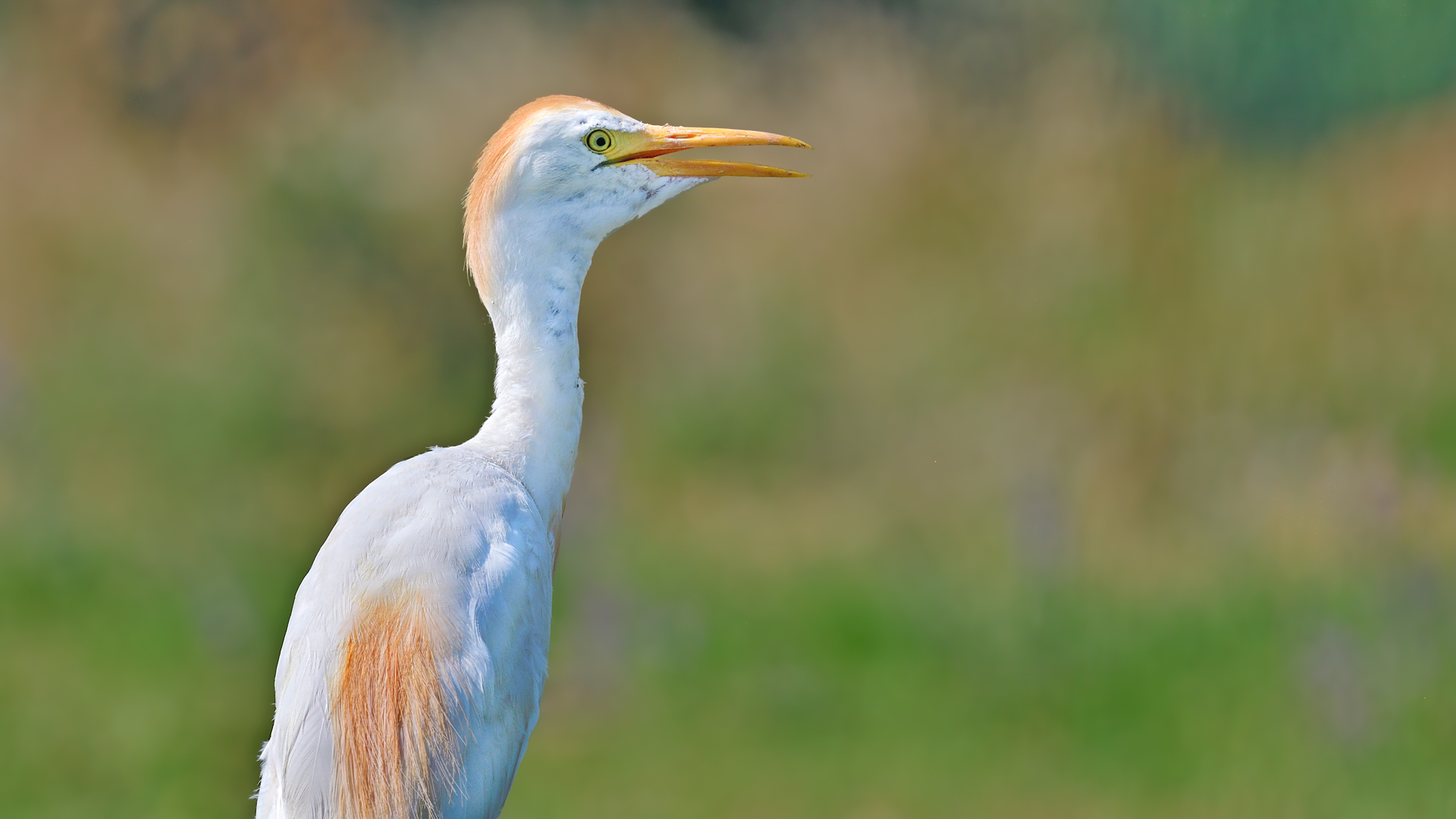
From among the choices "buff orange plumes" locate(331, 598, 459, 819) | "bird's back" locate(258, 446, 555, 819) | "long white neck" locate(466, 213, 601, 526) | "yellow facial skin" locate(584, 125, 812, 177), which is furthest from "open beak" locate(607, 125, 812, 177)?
"buff orange plumes" locate(331, 598, 459, 819)

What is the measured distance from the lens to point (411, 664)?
1266mm

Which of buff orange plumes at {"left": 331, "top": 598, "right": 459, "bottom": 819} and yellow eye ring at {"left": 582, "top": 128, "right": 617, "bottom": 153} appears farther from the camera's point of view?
yellow eye ring at {"left": 582, "top": 128, "right": 617, "bottom": 153}

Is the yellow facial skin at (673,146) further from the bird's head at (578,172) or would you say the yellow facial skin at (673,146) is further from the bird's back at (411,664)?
the bird's back at (411,664)

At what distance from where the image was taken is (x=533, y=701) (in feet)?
4.49

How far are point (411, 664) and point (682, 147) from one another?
658 mm

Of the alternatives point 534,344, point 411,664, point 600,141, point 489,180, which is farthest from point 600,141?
point 411,664

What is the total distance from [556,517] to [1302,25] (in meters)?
2.40

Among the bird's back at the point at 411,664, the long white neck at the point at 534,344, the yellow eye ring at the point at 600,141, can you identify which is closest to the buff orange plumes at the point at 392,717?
the bird's back at the point at 411,664

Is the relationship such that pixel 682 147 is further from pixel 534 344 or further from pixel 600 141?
pixel 534 344

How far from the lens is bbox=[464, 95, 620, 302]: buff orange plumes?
4.78ft

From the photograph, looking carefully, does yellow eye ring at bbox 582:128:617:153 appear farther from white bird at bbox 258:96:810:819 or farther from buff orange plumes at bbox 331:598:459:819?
buff orange plumes at bbox 331:598:459:819

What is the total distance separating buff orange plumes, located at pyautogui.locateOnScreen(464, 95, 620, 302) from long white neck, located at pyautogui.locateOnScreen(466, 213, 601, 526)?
0.9 inches

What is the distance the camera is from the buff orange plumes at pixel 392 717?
123 centimetres

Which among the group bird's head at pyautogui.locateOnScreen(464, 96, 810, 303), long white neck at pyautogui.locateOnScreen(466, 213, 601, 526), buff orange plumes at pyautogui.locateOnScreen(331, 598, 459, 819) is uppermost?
bird's head at pyautogui.locateOnScreen(464, 96, 810, 303)
